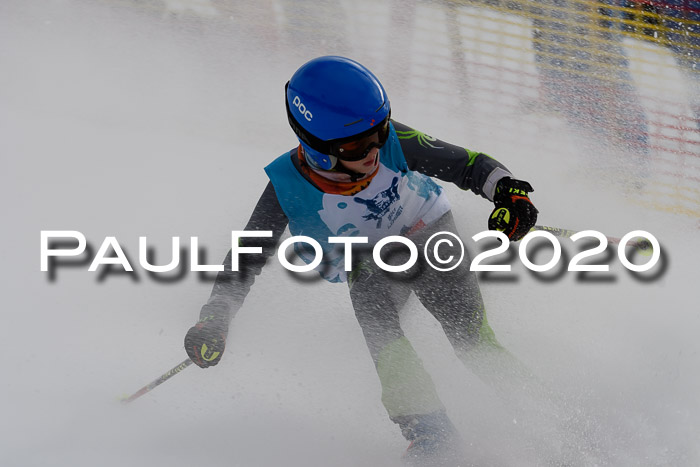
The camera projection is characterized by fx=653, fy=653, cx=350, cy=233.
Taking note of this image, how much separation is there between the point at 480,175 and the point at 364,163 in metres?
0.42

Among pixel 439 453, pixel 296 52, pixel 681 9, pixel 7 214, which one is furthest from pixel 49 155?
pixel 681 9

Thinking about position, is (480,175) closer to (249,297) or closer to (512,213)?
(512,213)

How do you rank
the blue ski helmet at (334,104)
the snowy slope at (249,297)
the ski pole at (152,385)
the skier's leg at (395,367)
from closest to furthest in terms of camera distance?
the blue ski helmet at (334,104), the skier's leg at (395,367), the ski pole at (152,385), the snowy slope at (249,297)

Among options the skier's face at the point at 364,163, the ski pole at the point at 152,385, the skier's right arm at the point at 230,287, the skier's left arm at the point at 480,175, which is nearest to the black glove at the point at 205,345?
the skier's right arm at the point at 230,287

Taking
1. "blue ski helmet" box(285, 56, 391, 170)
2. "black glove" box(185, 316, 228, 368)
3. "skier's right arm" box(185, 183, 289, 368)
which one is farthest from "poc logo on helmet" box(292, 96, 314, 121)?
"black glove" box(185, 316, 228, 368)

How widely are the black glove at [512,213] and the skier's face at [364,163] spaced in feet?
1.32

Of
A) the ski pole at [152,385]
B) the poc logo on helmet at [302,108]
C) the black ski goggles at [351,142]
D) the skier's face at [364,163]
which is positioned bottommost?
the ski pole at [152,385]

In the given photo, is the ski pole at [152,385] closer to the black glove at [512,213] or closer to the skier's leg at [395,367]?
the skier's leg at [395,367]

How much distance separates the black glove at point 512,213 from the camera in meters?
1.99

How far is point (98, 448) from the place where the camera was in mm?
2658

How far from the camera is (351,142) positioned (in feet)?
6.11

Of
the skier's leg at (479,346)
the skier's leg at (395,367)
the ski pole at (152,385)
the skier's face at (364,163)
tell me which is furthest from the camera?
the ski pole at (152,385)

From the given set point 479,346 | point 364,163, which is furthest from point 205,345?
point 479,346

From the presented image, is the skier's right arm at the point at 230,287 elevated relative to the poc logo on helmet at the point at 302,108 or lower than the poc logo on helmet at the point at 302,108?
lower
